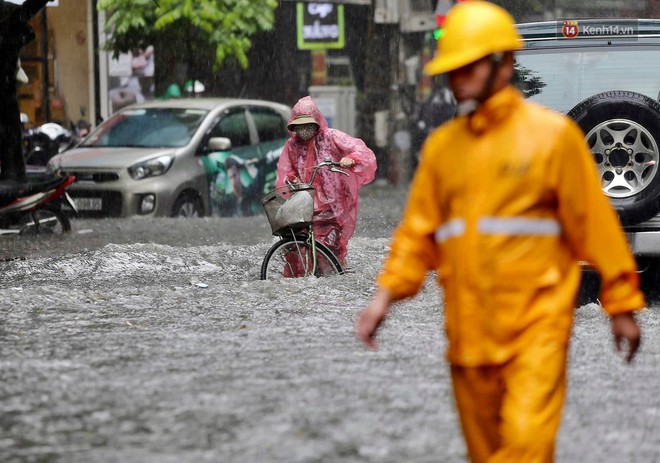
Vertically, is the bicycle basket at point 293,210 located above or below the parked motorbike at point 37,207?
above

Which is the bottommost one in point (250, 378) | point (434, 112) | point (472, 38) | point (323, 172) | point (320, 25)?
point (434, 112)

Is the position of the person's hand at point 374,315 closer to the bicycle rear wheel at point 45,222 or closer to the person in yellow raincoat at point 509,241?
the person in yellow raincoat at point 509,241

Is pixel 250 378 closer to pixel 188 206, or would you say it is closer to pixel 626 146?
pixel 626 146

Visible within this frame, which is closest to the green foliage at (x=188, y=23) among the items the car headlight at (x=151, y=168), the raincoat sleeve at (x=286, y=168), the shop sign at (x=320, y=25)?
the shop sign at (x=320, y=25)

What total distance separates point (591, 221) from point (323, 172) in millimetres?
6971

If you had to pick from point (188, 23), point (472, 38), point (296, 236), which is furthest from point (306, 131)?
point (188, 23)

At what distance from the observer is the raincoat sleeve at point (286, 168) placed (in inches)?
427

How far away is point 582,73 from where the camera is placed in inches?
390

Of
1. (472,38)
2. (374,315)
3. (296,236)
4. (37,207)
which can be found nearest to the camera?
(472,38)

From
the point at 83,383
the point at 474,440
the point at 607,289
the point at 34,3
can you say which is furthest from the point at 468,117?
the point at 34,3

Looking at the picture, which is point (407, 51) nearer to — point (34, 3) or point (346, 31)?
point (346, 31)

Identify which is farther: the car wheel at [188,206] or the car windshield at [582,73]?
the car wheel at [188,206]

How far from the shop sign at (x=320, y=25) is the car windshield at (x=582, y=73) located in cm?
1921

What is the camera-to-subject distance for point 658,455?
5.36 metres
